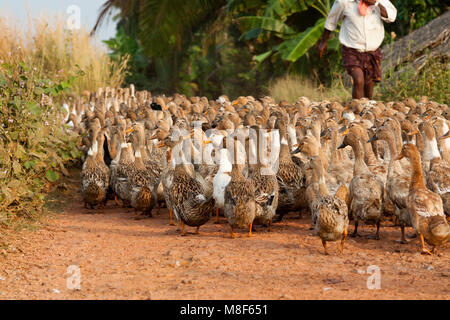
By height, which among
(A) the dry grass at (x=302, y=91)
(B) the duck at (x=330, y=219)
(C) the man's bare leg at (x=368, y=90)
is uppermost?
(A) the dry grass at (x=302, y=91)

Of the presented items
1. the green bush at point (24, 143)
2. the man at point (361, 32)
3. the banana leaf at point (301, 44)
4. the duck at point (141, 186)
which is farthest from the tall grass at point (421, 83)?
the green bush at point (24, 143)

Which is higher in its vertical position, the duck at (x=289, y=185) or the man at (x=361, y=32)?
the man at (x=361, y=32)

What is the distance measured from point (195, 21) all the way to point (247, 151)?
15.7 metres

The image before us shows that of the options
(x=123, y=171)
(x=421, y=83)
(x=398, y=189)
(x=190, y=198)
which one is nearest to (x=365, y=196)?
(x=398, y=189)

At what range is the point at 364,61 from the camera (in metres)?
13.5

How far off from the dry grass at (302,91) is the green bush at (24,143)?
8536 millimetres

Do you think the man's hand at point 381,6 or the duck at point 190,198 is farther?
the man's hand at point 381,6

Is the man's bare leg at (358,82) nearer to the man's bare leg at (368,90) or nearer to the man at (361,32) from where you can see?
the man at (361,32)

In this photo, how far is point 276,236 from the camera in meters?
7.64

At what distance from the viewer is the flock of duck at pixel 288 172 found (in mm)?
7035

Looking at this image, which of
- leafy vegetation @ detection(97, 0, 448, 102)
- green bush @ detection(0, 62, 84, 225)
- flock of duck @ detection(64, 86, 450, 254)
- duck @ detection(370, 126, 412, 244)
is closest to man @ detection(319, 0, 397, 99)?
leafy vegetation @ detection(97, 0, 448, 102)

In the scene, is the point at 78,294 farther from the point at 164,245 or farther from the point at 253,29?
the point at 253,29

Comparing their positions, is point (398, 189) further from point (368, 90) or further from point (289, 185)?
point (368, 90)

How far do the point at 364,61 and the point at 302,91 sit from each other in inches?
174
